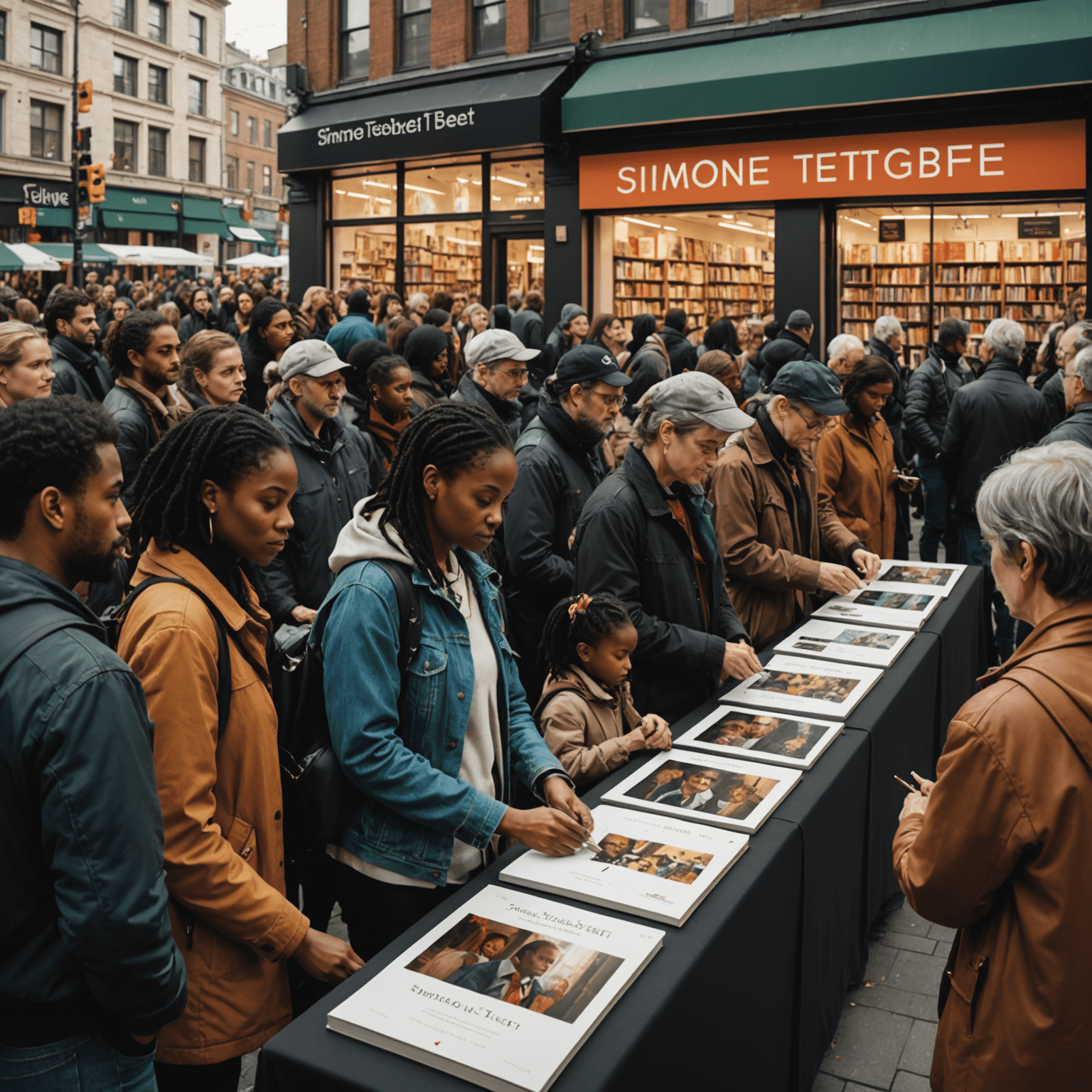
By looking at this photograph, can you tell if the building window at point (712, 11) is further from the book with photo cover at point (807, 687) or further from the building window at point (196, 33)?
the building window at point (196, 33)

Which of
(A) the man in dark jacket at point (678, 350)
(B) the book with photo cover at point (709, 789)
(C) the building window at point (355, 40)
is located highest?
(C) the building window at point (355, 40)

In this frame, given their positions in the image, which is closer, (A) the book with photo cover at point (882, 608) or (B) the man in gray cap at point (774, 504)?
(B) the man in gray cap at point (774, 504)

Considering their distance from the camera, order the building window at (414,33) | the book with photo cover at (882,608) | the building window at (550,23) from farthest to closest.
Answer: the building window at (414,33)
the building window at (550,23)
the book with photo cover at (882,608)

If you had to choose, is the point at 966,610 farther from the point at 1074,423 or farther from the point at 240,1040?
the point at 240,1040

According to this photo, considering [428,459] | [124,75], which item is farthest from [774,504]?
[124,75]

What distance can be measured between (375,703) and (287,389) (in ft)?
9.06

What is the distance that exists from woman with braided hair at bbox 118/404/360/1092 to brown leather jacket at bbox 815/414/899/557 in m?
4.17

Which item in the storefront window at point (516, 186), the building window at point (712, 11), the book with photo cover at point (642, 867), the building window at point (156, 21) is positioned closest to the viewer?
the book with photo cover at point (642, 867)

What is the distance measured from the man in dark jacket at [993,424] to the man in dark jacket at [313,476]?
15.6ft

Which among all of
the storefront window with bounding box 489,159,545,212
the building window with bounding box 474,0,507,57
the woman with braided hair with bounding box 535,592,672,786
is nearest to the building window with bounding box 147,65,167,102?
the building window with bounding box 474,0,507,57

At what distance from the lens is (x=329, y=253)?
742 inches

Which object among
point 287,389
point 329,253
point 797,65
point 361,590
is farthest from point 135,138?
point 361,590

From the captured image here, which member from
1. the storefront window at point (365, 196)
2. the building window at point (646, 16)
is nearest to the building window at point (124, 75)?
the storefront window at point (365, 196)

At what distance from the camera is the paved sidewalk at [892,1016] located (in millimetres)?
3256
